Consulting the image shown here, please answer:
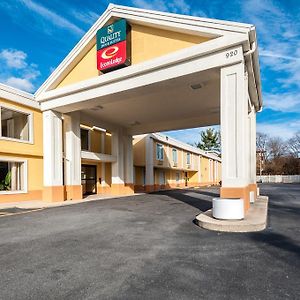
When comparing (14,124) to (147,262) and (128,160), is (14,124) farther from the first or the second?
(147,262)

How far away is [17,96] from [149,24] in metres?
8.70

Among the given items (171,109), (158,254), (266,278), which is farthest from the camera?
(171,109)

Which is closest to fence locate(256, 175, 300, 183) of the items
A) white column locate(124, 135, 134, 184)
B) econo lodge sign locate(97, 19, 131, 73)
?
white column locate(124, 135, 134, 184)

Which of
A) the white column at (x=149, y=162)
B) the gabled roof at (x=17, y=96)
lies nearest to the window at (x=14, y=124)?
the gabled roof at (x=17, y=96)

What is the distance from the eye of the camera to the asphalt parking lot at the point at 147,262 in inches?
Answer: 151

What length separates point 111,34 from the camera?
551 inches

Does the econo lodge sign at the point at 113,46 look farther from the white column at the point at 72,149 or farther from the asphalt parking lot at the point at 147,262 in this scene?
the asphalt parking lot at the point at 147,262

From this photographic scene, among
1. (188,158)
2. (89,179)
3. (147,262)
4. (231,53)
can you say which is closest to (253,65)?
(231,53)

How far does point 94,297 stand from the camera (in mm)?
3641

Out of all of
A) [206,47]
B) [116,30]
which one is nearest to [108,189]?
[116,30]

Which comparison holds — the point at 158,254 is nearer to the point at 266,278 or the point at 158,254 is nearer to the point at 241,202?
the point at 266,278

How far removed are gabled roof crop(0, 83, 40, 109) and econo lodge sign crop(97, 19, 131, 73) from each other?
5.39m

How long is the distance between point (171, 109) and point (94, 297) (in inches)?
637

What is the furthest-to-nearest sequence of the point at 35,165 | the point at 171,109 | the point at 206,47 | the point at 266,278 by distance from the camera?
the point at 171,109 → the point at 35,165 → the point at 206,47 → the point at 266,278
